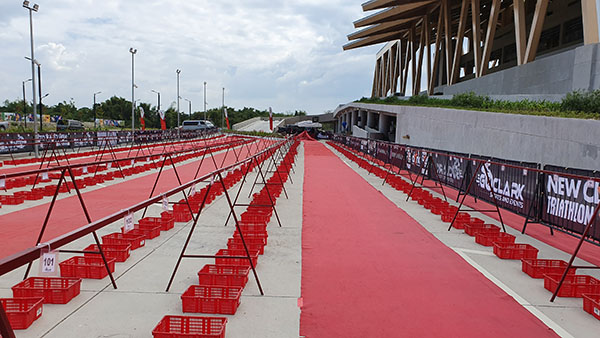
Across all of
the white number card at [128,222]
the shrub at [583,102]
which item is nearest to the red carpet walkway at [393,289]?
the white number card at [128,222]

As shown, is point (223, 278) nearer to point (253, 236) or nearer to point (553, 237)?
point (253, 236)

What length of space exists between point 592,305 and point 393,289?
2562 millimetres

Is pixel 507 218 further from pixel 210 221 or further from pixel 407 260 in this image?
pixel 210 221

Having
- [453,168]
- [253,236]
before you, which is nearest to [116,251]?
[253,236]

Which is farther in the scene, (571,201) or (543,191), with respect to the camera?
(543,191)

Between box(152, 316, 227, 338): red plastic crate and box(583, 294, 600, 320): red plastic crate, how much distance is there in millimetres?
4733

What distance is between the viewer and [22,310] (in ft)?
15.6

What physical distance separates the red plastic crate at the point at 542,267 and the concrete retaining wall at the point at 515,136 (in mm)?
8108

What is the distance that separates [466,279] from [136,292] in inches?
200

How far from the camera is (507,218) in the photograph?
11711 millimetres

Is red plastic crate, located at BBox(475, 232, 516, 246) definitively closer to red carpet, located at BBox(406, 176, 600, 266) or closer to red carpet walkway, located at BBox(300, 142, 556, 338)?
red carpet, located at BBox(406, 176, 600, 266)

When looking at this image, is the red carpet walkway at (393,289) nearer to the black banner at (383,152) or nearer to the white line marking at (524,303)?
the white line marking at (524,303)

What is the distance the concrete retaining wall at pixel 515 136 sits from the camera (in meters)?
14.1

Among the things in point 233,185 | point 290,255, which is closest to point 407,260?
point 290,255
